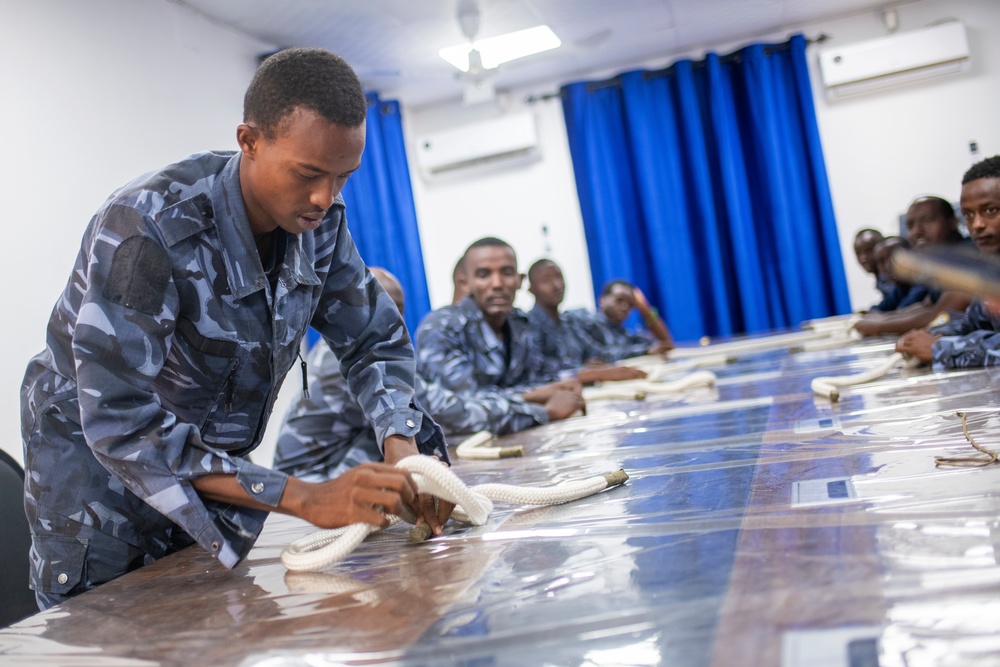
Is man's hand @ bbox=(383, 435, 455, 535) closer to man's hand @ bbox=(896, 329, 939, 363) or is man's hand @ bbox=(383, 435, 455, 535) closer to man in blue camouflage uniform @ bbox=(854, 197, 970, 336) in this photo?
man's hand @ bbox=(896, 329, 939, 363)

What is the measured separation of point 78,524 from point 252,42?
419 cm

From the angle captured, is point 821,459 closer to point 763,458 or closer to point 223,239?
point 763,458

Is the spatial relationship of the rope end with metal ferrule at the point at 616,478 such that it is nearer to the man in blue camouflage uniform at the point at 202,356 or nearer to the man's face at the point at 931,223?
the man in blue camouflage uniform at the point at 202,356

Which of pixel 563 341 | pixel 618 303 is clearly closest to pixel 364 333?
pixel 563 341

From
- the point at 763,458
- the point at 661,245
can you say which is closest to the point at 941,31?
the point at 661,245

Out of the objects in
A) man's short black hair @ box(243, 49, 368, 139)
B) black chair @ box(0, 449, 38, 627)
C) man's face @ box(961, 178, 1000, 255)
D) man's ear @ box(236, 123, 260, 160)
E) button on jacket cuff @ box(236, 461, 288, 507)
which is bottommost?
black chair @ box(0, 449, 38, 627)

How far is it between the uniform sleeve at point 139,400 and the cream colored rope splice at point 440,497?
0.08 metres

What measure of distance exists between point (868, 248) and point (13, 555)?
4501 mm

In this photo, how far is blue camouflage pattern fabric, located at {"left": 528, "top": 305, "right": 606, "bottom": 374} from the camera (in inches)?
183

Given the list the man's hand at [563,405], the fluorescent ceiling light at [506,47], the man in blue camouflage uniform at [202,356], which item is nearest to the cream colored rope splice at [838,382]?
the man's hand at [563,405]

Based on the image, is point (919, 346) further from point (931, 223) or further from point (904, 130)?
point (904, 130)

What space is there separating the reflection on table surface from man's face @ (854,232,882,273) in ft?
11.9

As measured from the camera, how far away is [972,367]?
193 cm

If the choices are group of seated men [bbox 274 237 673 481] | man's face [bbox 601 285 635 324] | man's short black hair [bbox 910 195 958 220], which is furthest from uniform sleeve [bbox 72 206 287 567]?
man's face [bbox 601 285 635 324]
